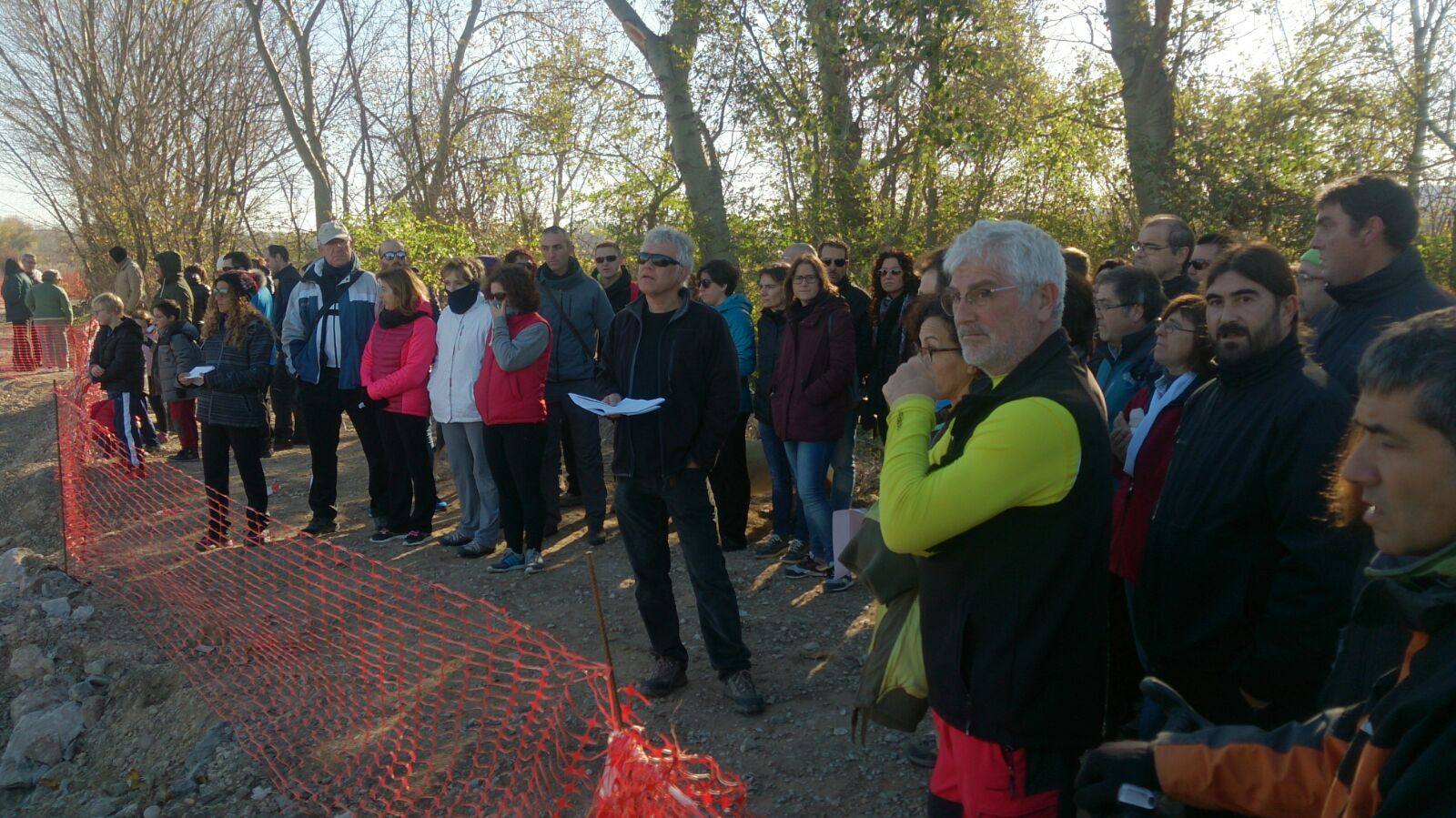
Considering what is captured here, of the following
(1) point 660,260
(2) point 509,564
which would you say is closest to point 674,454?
(1) point 660,260

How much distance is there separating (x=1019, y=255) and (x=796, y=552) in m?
4.28

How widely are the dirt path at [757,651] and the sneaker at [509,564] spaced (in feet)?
0.27

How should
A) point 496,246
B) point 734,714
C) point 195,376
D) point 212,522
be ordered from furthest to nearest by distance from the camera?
point 496,246
point 212,522
point 195,376
point 734,714

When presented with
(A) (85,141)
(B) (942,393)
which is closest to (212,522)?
(B) (942,393)

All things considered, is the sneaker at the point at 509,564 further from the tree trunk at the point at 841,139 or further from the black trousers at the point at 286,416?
the black trousers at the point at 286,416

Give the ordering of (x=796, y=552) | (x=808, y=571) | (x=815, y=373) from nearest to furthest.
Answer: (x=815, y=373) < (x=808, y=571) < (x=796, y=552)

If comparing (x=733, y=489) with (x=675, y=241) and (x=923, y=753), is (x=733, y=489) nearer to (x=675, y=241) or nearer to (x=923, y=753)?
(x=675, y=241)

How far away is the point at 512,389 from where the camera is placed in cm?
609

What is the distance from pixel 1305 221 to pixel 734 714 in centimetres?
644

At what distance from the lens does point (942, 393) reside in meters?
2.72

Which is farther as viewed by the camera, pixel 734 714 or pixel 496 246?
pixel 496 246

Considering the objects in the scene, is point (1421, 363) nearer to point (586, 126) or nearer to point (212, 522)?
point (212, 522)

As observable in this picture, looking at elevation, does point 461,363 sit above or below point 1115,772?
above

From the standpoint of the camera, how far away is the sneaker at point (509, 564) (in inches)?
255
